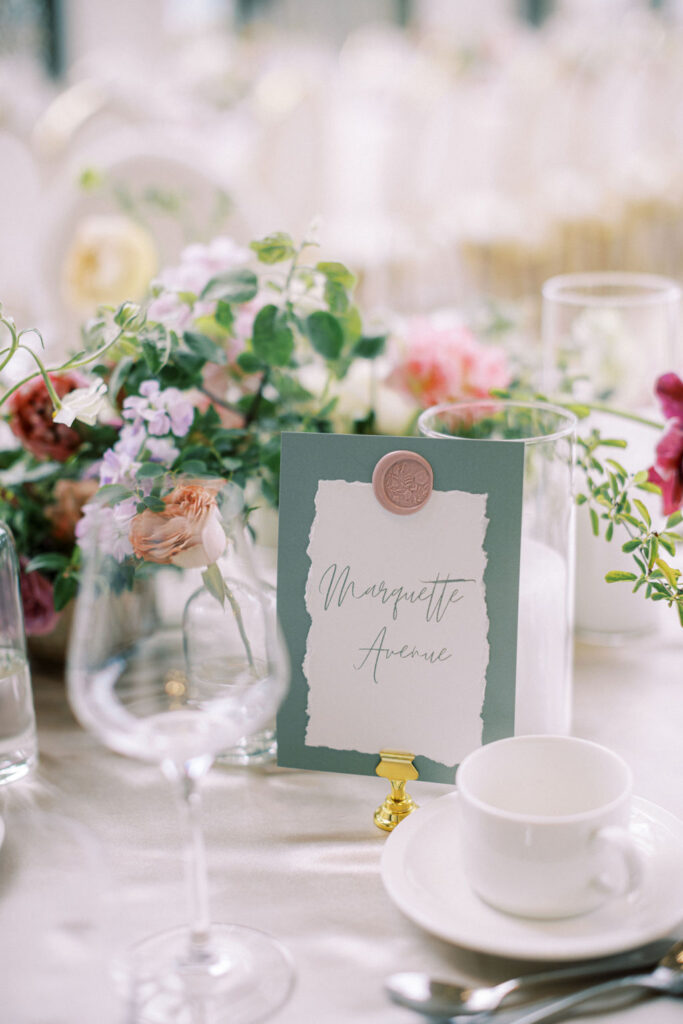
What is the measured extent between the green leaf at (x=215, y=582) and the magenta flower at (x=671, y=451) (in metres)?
0.31

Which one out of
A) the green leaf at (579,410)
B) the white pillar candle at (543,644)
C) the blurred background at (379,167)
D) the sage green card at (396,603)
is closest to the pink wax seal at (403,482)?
the sage green card at (396,603)

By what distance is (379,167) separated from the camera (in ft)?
12.5

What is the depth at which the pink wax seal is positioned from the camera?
678 millimetres

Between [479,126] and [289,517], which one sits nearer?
[289,517]

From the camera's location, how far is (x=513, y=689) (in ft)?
2.24

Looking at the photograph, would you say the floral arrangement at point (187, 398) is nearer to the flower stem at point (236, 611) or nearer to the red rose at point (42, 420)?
the red rose at point (42, 420)

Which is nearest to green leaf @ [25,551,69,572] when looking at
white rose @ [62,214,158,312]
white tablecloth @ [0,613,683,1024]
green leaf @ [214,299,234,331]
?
white tablecloth @ [0,613,683,1024]

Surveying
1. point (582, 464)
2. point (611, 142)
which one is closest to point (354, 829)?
point (582, 464)

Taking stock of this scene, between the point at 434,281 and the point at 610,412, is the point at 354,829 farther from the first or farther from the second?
the point at 434,281

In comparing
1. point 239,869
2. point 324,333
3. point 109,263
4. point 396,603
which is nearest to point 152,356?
point 324,333

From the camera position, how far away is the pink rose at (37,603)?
0.87m

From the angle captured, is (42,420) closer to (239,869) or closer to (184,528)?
(184,528)

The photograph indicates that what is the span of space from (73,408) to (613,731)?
489mm

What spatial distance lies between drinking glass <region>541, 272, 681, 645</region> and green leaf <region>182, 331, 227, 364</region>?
1.10 ft
